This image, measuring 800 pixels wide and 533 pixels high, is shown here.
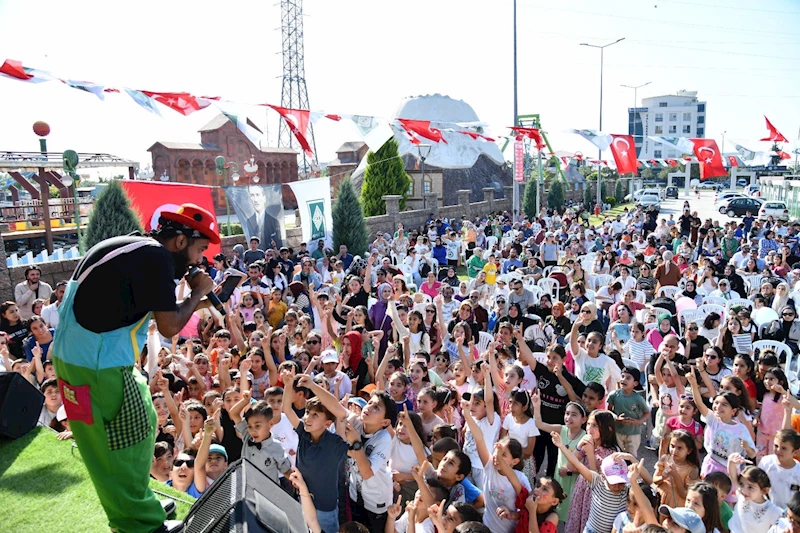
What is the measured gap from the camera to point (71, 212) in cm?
2420

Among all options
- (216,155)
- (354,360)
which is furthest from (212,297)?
(216,155)

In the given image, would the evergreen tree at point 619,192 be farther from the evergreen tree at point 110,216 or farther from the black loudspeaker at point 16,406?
the black loudspeaker at point 16,406

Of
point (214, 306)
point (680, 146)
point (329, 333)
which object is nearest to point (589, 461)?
point (214, 306)

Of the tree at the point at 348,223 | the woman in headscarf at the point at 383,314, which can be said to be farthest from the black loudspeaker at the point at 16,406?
the tree at the point at 348,223

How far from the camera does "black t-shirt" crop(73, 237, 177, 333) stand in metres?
2.12

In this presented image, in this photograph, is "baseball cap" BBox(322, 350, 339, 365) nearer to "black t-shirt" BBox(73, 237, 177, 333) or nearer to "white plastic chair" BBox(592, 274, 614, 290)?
"black t-shirt" BBox(73, 237, 177, 333)

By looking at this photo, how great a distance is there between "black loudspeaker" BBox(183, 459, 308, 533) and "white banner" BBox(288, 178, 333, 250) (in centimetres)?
1100

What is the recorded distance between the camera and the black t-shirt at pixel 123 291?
212 cm

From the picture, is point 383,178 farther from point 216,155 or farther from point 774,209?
point 774,209

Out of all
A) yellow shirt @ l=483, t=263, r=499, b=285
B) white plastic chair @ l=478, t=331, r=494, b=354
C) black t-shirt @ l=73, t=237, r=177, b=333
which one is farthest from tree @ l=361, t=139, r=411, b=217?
black t-shirt @ l=73, t=237, r=177, b=333

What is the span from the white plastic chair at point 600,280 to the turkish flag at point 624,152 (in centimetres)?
682

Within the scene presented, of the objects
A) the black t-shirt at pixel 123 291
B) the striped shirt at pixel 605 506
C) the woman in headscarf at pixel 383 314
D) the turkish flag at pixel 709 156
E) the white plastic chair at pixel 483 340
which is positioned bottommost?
the striped shirt at pixel 605 506

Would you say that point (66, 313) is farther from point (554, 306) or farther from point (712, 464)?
point (554, 306)

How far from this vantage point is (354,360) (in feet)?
21.2
